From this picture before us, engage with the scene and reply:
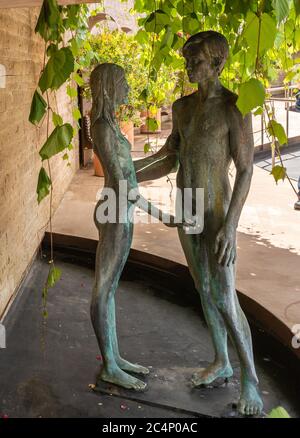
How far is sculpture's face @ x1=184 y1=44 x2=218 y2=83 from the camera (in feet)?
7.50

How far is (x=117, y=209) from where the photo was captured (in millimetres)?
2527

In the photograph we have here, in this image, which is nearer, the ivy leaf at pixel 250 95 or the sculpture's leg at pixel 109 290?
the ivy leaf at pixel 250 95

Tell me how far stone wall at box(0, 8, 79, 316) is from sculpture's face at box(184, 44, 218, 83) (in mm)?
1274

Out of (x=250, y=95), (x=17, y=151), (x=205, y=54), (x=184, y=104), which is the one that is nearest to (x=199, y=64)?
(x=205, y=54)

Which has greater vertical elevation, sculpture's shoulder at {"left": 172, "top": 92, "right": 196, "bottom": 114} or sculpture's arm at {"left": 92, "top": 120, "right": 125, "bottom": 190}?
sculpture's shoulder at {"left": 172, "top": 92, "right": 196, "bottom": 114}

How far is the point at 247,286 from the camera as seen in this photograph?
372 centimetres

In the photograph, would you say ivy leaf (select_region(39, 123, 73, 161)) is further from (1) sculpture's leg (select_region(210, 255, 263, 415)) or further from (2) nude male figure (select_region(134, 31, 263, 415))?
(1) sculpture's leg (select_region(210, 255, 263, 415))

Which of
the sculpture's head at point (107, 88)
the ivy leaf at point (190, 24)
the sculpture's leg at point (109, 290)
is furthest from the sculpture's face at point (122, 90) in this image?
the sculpture's leg at point (109, 290)

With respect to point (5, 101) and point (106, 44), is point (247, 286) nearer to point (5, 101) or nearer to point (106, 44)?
point (5, 101)

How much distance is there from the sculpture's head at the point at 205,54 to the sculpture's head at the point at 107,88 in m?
0.29

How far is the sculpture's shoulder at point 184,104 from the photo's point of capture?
8.13ft

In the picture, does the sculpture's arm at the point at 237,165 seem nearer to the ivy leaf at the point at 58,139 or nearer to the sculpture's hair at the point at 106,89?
the sculpture's hair at the point at 106,89

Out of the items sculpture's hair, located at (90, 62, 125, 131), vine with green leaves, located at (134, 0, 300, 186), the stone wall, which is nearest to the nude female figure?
sculpture's hair, located at (90, 62, 125, 131)

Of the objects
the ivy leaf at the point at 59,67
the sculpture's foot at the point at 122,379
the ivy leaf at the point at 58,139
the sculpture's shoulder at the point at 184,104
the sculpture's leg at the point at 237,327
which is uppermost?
the ivy leaf at the point at 59,67
